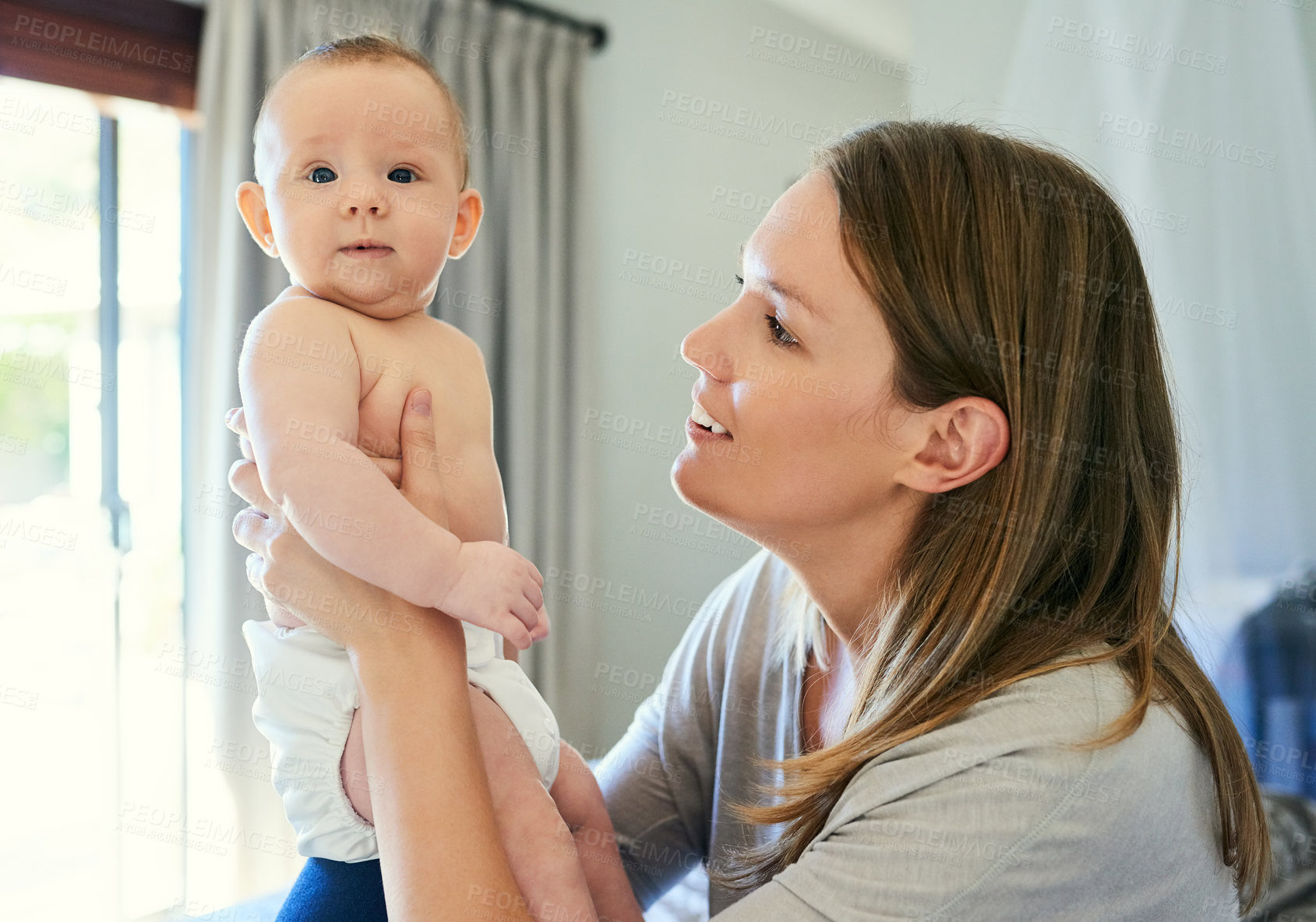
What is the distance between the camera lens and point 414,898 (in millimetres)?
917

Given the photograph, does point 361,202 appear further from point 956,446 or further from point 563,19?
point 563,19

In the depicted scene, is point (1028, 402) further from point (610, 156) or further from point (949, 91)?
point (610, 156)

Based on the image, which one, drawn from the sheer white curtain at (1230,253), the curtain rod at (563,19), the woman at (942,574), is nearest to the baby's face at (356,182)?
the woman at (942,574)

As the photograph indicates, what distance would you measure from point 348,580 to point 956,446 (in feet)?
2.29

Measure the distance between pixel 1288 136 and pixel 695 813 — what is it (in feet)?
5.21

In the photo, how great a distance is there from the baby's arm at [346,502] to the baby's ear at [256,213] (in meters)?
0.23

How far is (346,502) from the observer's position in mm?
933

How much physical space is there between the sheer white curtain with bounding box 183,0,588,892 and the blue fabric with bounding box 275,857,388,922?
5.60 feet

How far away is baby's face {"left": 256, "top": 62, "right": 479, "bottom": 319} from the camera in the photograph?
3.44ft

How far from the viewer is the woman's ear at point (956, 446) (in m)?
1.10

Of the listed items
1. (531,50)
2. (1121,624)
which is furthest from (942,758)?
(531,50)

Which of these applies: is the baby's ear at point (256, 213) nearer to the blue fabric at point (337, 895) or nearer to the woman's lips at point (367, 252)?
the woman's lips at point (367, 252)

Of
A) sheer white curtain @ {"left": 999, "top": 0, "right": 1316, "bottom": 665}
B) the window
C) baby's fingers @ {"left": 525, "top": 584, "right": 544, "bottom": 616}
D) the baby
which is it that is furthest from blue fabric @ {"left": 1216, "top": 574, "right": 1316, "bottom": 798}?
the window

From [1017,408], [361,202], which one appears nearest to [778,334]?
[1017,408]
